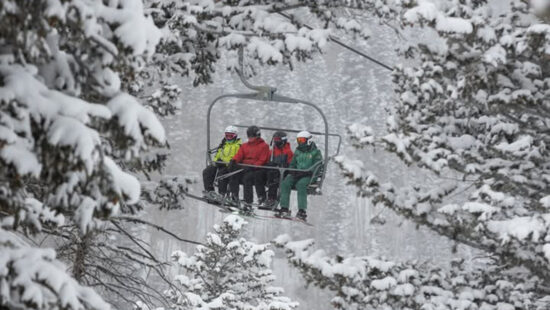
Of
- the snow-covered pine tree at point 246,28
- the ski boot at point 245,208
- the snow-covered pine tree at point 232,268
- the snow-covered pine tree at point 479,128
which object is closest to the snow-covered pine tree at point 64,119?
the snow-covered pine tree at point 246,28

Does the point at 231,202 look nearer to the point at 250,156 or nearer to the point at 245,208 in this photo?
the point at 245,208

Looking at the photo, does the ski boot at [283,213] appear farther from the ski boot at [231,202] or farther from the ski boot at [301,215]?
the ski boot at [231,202]

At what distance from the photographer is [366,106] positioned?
65.6 metres

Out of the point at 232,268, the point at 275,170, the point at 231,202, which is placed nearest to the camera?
the point at 231,202

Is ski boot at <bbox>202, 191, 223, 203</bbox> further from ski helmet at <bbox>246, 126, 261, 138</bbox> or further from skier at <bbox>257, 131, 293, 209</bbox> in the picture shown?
ski helmet at <bbox>246, 126, 261, 138</bbox>

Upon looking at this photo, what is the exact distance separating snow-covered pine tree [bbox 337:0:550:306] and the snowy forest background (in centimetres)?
3

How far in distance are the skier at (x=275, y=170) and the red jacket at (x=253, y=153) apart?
6.5 inches

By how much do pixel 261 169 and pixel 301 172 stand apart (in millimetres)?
574

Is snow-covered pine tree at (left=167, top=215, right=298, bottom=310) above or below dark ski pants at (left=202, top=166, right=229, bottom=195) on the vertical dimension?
below

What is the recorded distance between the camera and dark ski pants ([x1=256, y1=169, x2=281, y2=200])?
34.8 feet

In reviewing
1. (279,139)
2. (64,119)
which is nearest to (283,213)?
(279,139)

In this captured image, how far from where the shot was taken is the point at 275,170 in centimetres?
1068

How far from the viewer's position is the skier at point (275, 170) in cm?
1051

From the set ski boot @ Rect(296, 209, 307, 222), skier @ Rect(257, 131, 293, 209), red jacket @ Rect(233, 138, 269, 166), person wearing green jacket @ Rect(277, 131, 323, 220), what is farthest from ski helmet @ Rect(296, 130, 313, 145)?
ski boot @ Rect(296, 209, 307, 222)
